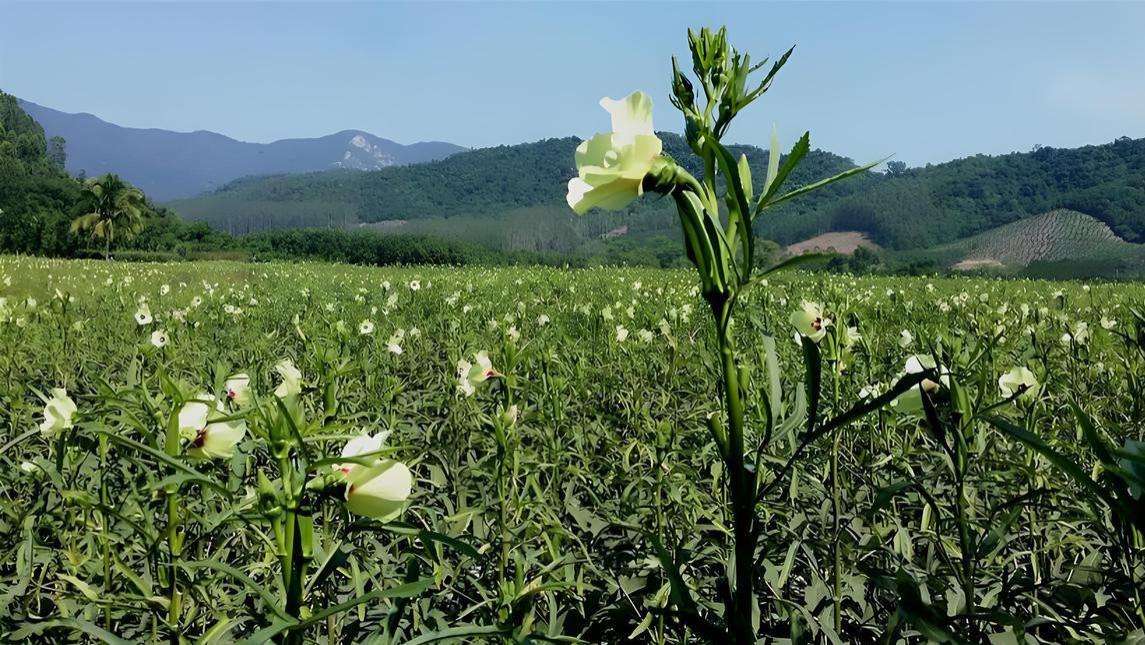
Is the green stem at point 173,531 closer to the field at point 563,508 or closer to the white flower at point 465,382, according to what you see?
the field at point 563,508

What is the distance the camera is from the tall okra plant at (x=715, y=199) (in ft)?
2.17

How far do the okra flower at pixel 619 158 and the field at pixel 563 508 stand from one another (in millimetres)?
249

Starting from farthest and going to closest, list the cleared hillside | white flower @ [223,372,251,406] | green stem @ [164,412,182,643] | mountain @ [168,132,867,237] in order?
mountain @ [168,132,867,237]
the cleared hillside
white flower @ [223,372,251,406]
green stem @ [164,412,182,643]

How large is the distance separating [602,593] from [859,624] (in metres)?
0.64

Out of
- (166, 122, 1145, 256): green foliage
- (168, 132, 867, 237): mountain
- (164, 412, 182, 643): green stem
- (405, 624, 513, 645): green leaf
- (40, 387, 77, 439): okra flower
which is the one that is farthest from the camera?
(168, 132, 867, 237): mountain

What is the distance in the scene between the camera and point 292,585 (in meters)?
0.75

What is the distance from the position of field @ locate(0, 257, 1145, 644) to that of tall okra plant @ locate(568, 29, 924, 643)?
3cm

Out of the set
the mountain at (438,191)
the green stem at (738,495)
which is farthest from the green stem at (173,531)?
the mountain at (438,191)

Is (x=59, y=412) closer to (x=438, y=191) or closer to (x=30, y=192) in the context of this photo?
(x=30, y=192)

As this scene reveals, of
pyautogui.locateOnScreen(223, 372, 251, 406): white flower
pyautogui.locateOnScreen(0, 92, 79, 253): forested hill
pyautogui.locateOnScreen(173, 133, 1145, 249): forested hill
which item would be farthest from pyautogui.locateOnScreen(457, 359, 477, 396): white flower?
pyautogui.locateOnScreen(173, 133, 1145, 249): forested hill

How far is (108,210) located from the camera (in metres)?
33.6

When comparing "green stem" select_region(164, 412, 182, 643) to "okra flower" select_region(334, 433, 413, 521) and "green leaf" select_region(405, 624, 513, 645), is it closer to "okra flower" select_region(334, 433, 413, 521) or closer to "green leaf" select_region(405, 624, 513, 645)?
"okra flower" select_region(334, 433, 413, 521)

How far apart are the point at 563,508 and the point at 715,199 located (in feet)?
6.12

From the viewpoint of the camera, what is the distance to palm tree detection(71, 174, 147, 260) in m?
32.8
